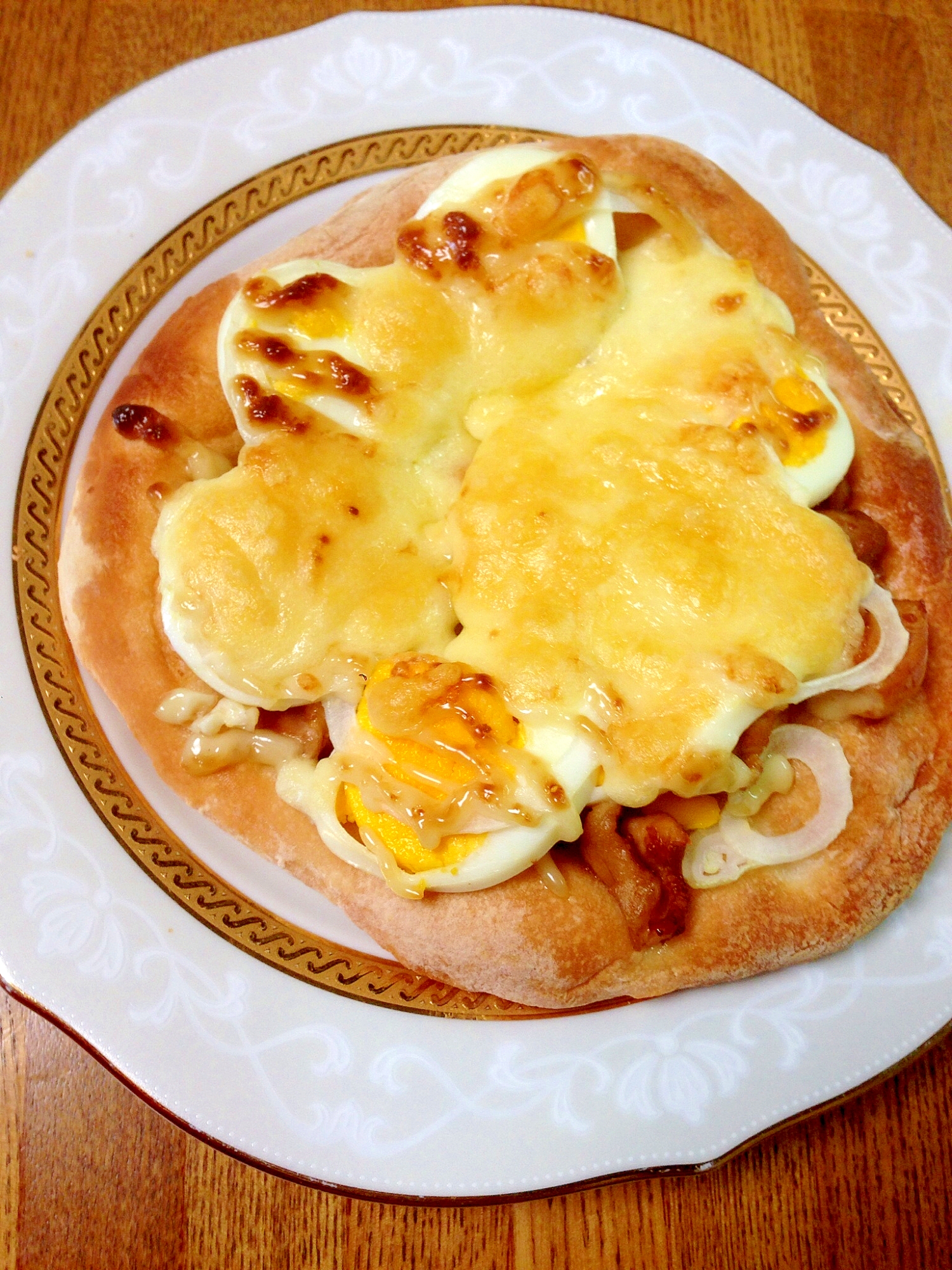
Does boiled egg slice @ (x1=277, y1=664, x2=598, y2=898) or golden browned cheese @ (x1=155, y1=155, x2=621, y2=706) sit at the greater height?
golden browned cheese @ (x1=155, y1=155, x2=621, y2=706)

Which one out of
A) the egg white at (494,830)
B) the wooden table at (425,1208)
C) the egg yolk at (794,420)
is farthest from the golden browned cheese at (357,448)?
the wooden table at (425,1208)

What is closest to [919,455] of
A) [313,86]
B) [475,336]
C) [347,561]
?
[475,336]

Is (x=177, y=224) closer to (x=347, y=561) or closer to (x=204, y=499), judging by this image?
(x=204, y=499)

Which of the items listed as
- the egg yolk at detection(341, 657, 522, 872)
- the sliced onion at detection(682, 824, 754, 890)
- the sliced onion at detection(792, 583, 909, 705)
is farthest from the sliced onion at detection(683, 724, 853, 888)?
the egg yolk at detection(341, 657, 522, 872)

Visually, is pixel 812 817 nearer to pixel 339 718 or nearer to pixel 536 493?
pixel 536 493

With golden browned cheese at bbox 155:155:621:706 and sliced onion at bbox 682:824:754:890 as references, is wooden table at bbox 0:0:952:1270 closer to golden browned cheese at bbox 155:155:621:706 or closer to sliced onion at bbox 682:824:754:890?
sliced onion at bbox 682:824:754:890

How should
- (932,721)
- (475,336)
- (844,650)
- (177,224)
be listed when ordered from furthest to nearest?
(177,224) < (932,721) < (475,336) < (844,650)
